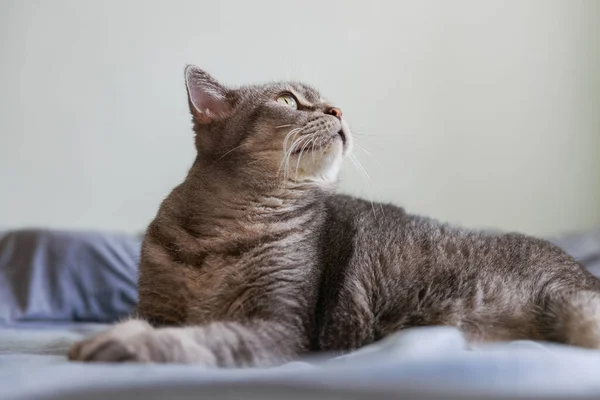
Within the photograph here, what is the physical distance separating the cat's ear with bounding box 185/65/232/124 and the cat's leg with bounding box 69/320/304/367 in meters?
0.71

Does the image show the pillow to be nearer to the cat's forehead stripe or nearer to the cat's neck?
the cat's neck

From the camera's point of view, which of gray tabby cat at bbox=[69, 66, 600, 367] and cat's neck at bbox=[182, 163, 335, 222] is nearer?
gray tabby cat at bbox=[69, 66, 600, 367]

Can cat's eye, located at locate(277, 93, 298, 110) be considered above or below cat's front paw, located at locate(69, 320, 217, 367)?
above

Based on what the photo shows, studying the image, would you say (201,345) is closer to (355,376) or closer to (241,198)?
(355,376)

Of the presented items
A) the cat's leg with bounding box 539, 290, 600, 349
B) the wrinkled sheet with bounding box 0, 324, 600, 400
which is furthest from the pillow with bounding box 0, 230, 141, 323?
the cat's leg with bounding box 539, 290, 600, 349

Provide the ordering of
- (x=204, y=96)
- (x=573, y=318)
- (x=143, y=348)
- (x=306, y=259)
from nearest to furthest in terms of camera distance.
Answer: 1. (x=143, y=348)
2. (x=573, y=318)
3. (x=306, y=259)
4. (x=204, y=96)

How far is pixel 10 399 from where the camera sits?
748 millimetres

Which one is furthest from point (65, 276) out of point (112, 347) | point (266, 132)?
point (112, 347)

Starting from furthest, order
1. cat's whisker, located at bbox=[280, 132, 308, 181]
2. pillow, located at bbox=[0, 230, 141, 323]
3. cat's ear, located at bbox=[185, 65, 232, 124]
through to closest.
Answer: pillow, located at bbox=[0, 230, 141, 323] < cat's ear, located at bbox=[185, 65, 232, 124] < cat's whisker, located at bbox=[280, 132, 308, 181]

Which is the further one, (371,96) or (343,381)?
(371,96)

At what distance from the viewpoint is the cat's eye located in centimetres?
169

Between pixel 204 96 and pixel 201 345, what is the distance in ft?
2.93

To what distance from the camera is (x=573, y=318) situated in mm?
1384

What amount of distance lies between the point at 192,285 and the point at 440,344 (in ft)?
2.14
